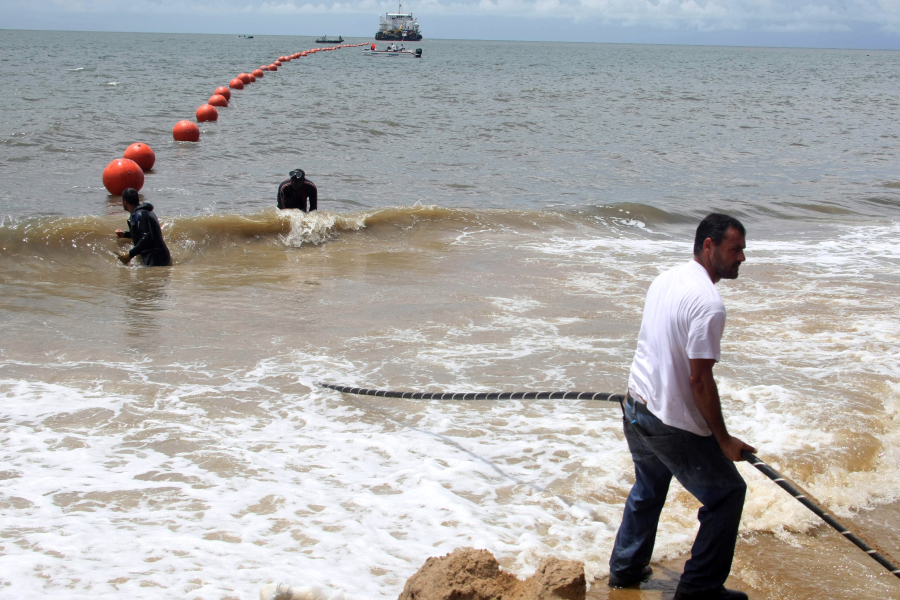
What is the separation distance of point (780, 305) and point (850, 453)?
12.1 feet

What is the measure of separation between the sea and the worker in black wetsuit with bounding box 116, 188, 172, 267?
1.00ft

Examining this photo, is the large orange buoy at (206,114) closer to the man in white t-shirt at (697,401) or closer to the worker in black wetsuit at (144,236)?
the worker in black wetsuit at (144,236)

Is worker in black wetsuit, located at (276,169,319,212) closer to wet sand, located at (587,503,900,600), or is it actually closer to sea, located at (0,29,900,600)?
sea, located at (0,29,900,600)

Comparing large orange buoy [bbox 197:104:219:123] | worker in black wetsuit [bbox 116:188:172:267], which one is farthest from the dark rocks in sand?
large orange buoy [bbox 197:104:219:123]

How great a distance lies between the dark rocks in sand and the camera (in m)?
2.89

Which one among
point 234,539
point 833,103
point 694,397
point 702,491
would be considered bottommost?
point 234,539

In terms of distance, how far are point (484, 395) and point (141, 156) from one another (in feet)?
48.3

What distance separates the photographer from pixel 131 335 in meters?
6.95

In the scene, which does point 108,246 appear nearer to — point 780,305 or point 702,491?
point 780,305

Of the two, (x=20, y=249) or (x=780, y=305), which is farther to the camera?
(x=20, y=249)

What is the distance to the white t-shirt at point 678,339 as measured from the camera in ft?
9.09

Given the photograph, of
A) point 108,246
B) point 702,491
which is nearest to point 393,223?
point 108,246

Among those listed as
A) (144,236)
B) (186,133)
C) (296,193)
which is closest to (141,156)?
(186,133)

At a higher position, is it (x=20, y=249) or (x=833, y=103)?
(x=833, y=103)
